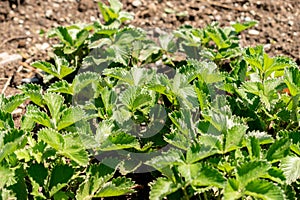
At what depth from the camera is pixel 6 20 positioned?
3.43 meters

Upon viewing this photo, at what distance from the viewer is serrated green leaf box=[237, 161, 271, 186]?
1.88m

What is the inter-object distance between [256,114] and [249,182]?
0.54 meters

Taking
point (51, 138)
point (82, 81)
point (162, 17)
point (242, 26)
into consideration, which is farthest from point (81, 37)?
point (51, 138)

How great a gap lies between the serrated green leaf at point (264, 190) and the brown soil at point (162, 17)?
147cm

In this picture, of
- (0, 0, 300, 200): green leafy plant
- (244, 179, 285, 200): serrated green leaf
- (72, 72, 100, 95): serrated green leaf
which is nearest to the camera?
(244, 179, 285, 200): serrated green leaf

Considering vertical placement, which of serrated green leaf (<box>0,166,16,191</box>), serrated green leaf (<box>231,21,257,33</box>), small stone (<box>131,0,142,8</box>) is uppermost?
serrated green leaf (<box>231,21,257,33</box>)

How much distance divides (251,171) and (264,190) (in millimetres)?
77

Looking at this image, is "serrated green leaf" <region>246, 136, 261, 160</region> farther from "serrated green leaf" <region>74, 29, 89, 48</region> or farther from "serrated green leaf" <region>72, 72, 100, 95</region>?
"serrated green leaf" <region>74, 29, 89, 48</region>

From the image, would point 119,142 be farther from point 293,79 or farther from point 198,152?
point 293,79

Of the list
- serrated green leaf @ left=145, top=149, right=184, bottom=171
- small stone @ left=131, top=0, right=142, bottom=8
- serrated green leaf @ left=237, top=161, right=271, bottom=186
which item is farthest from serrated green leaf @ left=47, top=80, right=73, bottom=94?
small stone @ left=131, top=0, right=142, bottom=8

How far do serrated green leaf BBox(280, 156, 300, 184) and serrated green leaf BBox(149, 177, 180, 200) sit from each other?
0.41m

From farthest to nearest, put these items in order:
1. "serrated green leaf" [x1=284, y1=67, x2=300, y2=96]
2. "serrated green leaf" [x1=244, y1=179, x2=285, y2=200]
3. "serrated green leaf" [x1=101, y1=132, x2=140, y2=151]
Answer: "serrated green leaf" [x1=284, y1=67, x2=300, y2=96] < "serrated green leaf" [x1=101, y1=132, x2=140, y2=151] < "serrated green leaf" [x1=244, y1=179, x2=285, y2=200]

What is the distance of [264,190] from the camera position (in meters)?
1.87

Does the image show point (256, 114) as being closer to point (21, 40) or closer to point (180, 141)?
point (180, 141)
